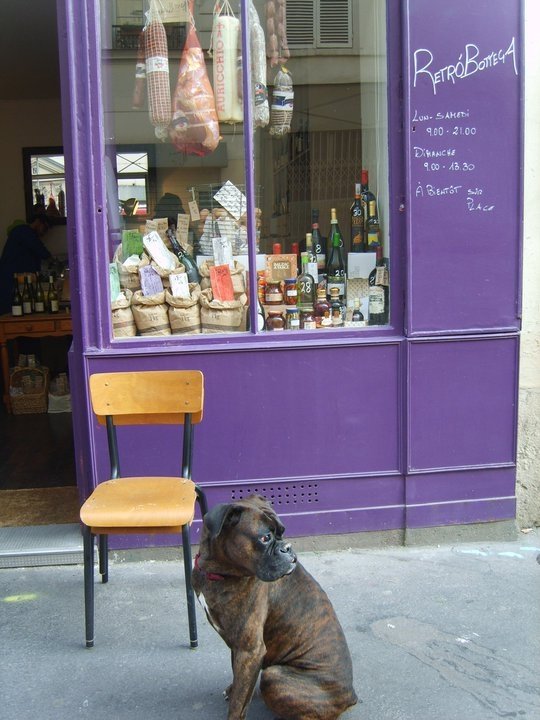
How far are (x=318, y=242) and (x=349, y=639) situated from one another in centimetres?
219

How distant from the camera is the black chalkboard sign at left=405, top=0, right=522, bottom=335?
13.2 ft

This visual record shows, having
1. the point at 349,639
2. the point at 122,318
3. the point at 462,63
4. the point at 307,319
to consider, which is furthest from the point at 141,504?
the point at 462,63

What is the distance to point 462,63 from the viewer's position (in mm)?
4043

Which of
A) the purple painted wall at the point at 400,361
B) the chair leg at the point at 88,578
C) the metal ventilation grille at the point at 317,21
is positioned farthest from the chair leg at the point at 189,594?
the metal ventilation grille at the point at 317,21

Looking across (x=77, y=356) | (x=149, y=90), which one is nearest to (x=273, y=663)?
(x=77, y=356)

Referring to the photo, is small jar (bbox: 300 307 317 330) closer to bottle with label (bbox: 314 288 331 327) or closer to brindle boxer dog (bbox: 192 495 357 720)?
bottle with label (bbox: 314 288 331 327)

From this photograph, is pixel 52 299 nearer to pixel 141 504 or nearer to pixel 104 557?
pixel 104 557

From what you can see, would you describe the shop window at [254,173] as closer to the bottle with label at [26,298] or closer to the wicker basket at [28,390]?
the wicker basket at [28,390]

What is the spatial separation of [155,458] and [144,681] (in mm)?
1230

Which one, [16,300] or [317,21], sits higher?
[317,21]

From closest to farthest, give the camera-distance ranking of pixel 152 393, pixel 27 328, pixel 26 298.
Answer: pixel 152 393
pixel 27 328
pixel 26 298

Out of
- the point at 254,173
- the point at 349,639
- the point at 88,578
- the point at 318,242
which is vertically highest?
the point at 254,173

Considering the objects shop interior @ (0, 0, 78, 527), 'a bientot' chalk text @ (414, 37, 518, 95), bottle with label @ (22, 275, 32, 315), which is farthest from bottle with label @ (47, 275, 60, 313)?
'a bientot' chalk text @ (414, 37, 518, 95)

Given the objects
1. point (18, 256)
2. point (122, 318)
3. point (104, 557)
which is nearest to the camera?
point (104, 557)
